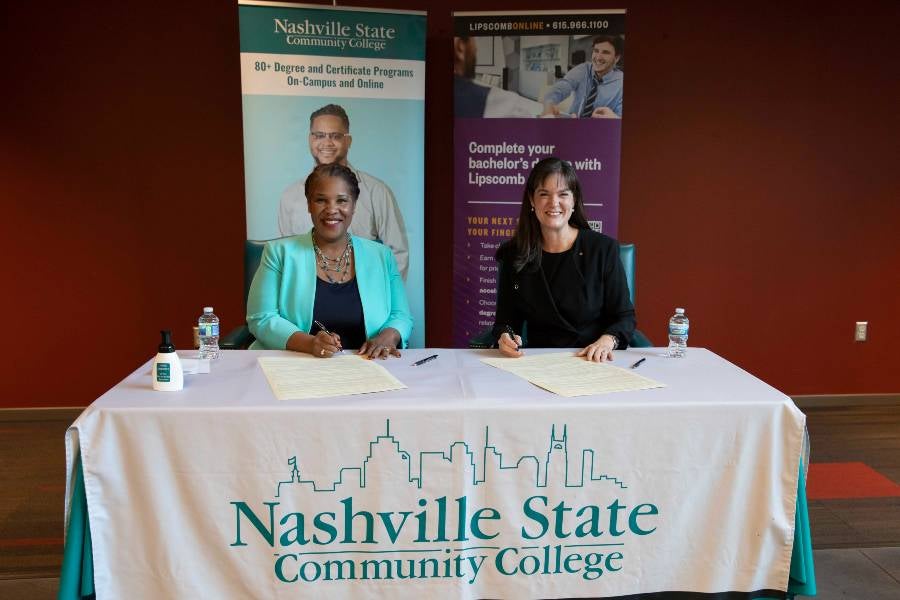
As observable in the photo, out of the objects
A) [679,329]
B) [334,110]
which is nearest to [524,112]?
[334,110]

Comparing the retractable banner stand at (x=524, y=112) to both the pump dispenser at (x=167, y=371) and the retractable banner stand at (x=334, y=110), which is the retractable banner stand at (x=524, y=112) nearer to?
the retractable banner stand at (x=334, y=110)

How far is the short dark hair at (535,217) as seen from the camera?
2289mm

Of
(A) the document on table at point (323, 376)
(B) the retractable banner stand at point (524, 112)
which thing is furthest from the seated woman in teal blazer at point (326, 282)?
(B) the retractable banner stand at point (524, 112)

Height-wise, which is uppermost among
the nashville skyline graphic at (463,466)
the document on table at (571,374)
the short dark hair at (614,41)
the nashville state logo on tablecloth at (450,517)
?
the short dark hair at (614,41)

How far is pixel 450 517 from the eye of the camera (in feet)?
5.22

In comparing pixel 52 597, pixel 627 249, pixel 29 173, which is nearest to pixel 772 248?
pixel 627 249

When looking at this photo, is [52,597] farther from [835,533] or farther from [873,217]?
[873,217]

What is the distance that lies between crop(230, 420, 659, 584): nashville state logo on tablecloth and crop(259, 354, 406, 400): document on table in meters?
0.17

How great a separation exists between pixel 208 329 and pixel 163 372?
425 millimetres

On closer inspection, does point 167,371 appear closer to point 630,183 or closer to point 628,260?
point 628,260

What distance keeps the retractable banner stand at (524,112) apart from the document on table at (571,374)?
1.49 metres

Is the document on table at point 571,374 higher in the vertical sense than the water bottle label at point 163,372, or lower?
lower

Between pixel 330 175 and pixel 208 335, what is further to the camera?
pixel 330 175

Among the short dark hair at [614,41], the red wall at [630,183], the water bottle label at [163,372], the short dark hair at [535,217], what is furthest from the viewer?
the red wall at [630,183]
